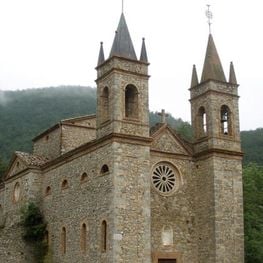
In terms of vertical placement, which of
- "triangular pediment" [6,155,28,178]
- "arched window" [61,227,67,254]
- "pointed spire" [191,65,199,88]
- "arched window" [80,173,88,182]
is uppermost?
"pointed spire" [191,65,199,88]

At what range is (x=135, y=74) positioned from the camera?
96.7 ft

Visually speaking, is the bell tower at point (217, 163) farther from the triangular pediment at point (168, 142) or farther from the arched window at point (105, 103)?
the arched window at point (105, 103)

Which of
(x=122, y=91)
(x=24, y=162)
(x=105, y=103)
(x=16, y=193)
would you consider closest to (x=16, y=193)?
(x=16, y=193)

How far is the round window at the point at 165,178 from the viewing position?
30500mm

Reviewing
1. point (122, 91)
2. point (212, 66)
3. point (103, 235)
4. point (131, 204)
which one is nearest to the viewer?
point (131, 204)

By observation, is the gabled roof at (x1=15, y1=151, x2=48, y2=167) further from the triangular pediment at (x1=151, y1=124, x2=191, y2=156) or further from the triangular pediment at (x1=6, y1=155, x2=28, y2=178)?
the triangular pediment at (x1=151, y1=124, x2=191, y2=156)

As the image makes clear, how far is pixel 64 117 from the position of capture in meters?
78.4

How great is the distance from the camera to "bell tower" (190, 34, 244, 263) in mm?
30047

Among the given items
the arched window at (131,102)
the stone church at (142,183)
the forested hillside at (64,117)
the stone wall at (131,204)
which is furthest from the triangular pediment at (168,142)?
the forested hillside at (64,117)

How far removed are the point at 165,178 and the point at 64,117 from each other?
48961 mm

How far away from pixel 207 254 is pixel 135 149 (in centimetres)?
695

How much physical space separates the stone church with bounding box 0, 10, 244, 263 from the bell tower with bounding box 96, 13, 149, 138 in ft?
0.17

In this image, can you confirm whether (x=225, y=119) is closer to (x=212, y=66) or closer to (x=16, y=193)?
(x=212, y=66)

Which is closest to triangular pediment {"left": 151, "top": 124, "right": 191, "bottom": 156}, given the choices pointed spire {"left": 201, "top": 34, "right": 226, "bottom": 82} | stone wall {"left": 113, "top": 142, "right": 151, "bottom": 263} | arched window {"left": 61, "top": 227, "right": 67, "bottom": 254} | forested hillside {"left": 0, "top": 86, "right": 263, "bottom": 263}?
stone wall {"left": 113, "top": 142, "right": 151, "bottom": 263}
